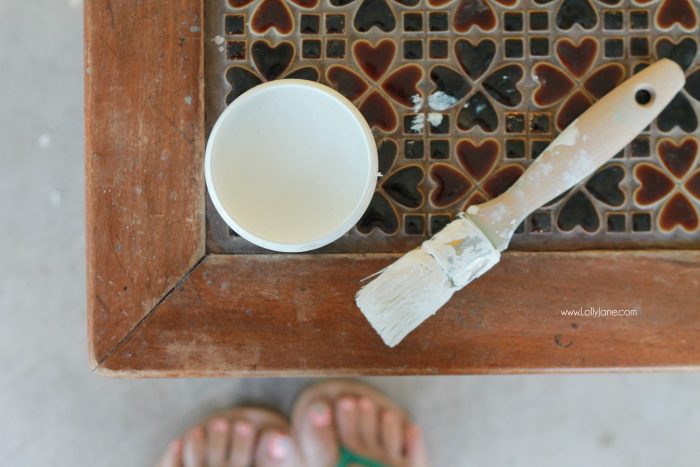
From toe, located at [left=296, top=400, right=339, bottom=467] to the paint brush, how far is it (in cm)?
31

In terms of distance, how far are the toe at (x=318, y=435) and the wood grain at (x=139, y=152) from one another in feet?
1.12

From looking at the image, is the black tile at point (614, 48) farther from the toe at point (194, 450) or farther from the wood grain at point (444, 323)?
the toe at point (194, 450)

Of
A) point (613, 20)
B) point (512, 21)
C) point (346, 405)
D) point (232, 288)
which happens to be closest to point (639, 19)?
point (613, 20)

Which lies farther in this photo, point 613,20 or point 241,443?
point 241,443

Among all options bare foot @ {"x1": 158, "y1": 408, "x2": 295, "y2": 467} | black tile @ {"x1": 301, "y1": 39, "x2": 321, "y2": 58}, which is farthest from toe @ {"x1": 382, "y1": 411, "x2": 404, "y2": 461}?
black tile @ {"x1": 301, "y1": 39, "x2": 321, "y2": 58}

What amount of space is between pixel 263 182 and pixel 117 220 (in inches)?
6.1

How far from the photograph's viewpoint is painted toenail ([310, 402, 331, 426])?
0.81 meters

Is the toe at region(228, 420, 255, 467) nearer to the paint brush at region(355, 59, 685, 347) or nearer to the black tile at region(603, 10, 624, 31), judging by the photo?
the paint brush at region(355, 59, 685, 347)

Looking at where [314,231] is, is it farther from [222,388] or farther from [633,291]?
[222,388]

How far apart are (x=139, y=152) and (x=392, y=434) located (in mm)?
526

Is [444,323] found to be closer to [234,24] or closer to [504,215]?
[504,215]

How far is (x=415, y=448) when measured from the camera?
0.81m

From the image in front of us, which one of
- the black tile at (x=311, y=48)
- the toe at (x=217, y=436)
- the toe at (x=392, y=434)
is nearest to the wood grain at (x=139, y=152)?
the black tile at (x=311, y=48)

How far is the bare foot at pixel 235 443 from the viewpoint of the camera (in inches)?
32.4
